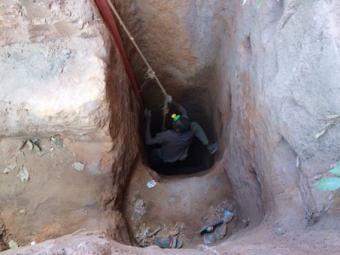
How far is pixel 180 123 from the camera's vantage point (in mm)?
4719

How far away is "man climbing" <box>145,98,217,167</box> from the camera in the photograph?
4.83 m

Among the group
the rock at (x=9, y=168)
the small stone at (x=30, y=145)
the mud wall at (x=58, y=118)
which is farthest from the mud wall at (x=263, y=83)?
the rock at (x=9, y=168)

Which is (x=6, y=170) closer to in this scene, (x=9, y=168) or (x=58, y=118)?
(x=9, y=168)

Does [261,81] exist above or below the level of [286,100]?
below

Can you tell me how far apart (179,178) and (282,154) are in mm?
1900

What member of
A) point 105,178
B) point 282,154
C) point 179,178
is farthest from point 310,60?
point 179,178

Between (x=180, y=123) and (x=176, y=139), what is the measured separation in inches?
12.3

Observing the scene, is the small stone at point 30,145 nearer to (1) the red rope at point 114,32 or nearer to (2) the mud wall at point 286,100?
(1) the red rope at point 114,32

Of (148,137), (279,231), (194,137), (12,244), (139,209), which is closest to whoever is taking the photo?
(279,231)

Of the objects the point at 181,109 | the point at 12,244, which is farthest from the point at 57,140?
the point at 181,109

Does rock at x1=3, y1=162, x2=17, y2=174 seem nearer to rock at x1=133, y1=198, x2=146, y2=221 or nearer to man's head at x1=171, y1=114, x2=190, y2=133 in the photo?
rock at x1=133, y1=198, x2=146, y2=221

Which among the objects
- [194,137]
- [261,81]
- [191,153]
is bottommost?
[191,153]

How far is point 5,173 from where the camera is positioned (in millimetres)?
3469

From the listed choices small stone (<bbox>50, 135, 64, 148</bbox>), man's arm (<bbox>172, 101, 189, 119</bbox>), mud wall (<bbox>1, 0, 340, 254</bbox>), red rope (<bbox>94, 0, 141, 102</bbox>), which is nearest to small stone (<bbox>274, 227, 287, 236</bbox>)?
mud wall (<bbox>1, 0, 340, 254</bbox>)
